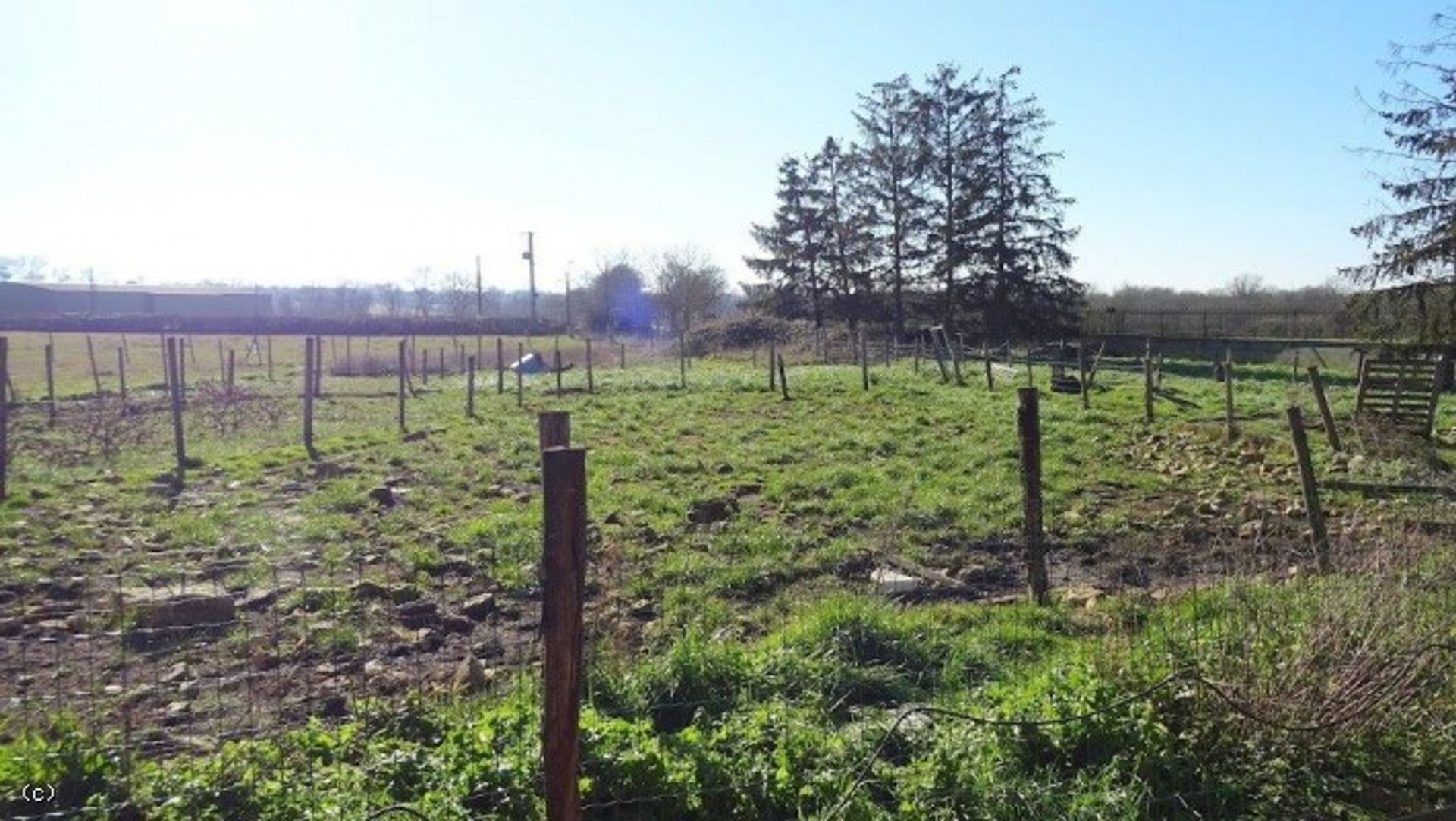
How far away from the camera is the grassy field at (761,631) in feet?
14.1

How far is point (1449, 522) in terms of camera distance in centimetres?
877

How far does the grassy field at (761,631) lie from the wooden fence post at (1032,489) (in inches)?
12.1

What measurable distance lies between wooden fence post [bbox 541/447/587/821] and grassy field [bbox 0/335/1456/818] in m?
0.75

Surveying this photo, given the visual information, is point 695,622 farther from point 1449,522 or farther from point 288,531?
point 1449,522

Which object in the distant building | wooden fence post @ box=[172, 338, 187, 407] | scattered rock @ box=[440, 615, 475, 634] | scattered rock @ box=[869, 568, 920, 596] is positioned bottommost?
A: scattered rock @ box=[440, 615, 475, 634]

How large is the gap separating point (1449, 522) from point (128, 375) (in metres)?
41.4

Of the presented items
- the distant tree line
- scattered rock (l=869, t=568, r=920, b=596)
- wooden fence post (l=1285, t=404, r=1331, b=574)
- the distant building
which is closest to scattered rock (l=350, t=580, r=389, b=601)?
scattered rock (l=869, t=568, r=920, b=596)

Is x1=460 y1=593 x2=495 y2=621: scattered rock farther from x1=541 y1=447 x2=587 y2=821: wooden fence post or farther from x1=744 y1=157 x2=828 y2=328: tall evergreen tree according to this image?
x1=744 y1=157 x2=828 y2=328: tall evergreen tree

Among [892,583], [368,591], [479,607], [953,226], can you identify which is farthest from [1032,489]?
[953,226]

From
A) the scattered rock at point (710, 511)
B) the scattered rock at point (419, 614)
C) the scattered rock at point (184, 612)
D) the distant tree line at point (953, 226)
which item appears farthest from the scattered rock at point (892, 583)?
the distant tree line at point (953, 226)

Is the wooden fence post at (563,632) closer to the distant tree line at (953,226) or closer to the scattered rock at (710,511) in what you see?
the scattered rock at (710,511)

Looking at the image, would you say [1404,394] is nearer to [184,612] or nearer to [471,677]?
[471,677]

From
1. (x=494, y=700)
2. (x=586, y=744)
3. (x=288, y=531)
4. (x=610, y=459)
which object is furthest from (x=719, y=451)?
(x=586, y=744)

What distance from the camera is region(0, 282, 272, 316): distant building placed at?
89.6m
